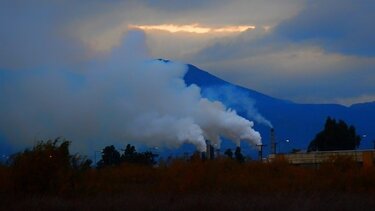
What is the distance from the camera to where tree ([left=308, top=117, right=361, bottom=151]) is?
359 ft

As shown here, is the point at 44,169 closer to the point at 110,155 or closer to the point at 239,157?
the point at 239,157

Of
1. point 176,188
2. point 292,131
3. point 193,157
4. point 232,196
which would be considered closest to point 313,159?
point 193,157

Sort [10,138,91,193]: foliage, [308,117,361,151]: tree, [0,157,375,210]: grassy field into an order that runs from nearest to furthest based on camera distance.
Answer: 1. [0,157,375,210]: grassy field
2. [10,138,91,193]: foliage
3. [308,117,361,151]: tree

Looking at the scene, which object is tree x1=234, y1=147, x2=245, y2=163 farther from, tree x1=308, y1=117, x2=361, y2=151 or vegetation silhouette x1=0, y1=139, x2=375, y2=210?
tree x1=308, y1=117, x2=361, y2=151

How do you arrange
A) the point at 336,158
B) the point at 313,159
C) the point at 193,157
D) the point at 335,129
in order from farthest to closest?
the point at 335,129, the point at 313,159, the point at 336,158, the point at 193,157

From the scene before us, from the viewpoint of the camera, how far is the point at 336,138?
110 metres

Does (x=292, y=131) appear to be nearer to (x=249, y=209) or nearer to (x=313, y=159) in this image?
(x=313, y=159)

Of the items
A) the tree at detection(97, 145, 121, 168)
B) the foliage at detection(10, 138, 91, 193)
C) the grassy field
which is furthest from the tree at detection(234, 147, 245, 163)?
the foliage at detection(10, 138, 91, 193)

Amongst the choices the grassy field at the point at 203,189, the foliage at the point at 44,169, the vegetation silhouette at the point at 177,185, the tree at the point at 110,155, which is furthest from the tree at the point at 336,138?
the foliage at the point at 44,169

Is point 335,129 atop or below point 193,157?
atop

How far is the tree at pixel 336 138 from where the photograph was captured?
359 ft

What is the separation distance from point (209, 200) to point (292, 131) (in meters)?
145

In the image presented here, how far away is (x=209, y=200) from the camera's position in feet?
88.9

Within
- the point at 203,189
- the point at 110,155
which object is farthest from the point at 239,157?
the point at 203,189
